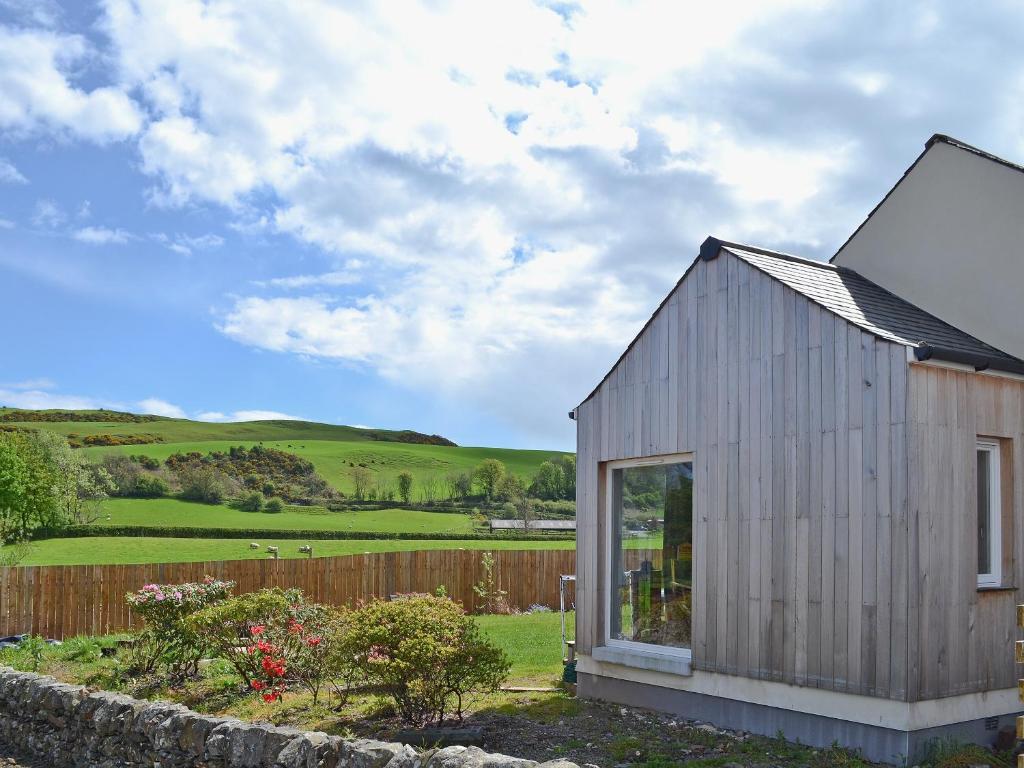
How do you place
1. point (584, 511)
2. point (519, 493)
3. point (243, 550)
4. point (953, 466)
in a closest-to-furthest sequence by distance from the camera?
point (953, 466) < point (584, 511) < point (243, 550) < point (519, 493)

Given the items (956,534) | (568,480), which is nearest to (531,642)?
(956,534)

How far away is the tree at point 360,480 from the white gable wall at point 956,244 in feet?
211

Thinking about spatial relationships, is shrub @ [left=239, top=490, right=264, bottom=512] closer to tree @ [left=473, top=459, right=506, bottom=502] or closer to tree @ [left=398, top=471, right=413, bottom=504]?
tree @ [left=398, top=471, right=413, bottom=504]

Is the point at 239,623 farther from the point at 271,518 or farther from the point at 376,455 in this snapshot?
the point at 376,455

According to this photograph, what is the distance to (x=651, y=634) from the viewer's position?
984cm

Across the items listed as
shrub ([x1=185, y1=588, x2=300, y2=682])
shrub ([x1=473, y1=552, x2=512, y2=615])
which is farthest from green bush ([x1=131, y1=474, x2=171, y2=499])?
shrub ([x1=185, y1=588, x2=300, y2=682])

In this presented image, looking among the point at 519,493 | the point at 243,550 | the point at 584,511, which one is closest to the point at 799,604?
the point at 584,511

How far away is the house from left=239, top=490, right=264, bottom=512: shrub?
2228 inches

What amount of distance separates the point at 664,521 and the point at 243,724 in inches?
186

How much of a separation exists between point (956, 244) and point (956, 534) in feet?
11.0

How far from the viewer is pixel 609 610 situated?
10305 millimetres

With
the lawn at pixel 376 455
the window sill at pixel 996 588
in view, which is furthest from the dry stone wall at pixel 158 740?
the lawn at pixel 376 455

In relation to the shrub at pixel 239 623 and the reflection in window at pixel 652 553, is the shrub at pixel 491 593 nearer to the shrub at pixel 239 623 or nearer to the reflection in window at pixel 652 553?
the shrub at pixel 239 623

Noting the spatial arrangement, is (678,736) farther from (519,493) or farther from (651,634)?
(519,493)
